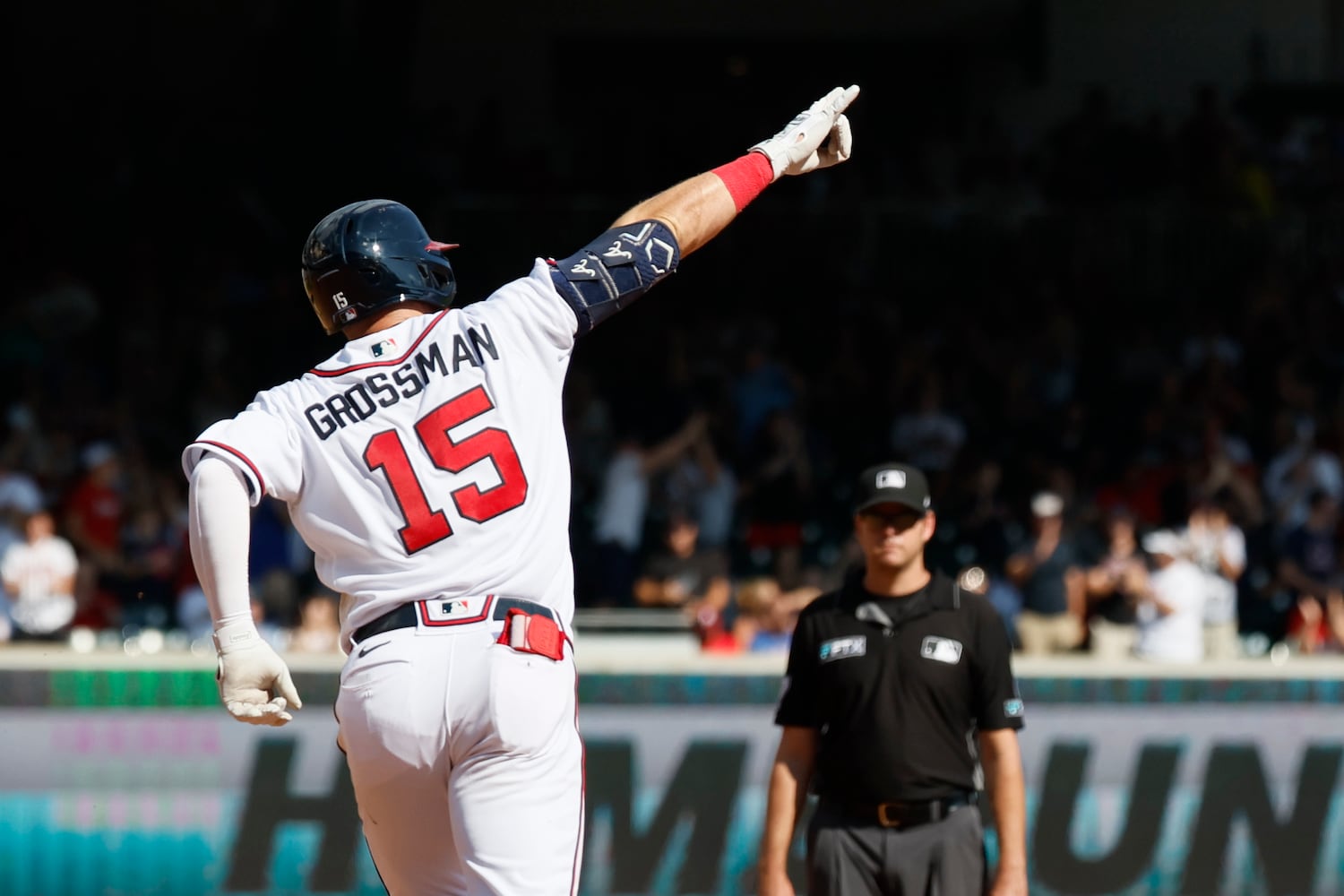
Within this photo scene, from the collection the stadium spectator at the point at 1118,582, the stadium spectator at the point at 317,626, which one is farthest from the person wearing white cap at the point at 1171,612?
the stadium spectator at the point at 317,626

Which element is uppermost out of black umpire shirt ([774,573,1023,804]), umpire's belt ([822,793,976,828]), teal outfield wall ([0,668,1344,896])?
black umpire shirt ([774,573,1023,804])

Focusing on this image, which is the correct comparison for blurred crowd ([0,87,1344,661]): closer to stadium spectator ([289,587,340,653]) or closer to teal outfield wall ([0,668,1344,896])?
stadium spectator ([289,587,340,653])

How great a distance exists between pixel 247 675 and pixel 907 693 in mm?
1976

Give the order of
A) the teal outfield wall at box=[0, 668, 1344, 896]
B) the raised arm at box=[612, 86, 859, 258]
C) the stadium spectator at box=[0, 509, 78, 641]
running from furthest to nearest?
the stadium spectator at box=[0, 509, 78, 641]
the teal outfield wall at box=[0, 668, 1344, 896]
the raised arm at box=[612, 86, 859, 258]

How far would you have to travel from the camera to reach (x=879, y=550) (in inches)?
181

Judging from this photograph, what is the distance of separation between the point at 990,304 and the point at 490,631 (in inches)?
433

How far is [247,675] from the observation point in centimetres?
304

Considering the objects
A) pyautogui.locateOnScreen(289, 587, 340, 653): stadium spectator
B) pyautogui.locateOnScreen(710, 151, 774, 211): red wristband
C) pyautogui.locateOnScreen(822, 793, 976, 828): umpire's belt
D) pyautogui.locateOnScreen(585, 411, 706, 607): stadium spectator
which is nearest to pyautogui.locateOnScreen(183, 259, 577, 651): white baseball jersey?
pyautogui.locateOnScreen(710, 151, 774, 211): red wristband

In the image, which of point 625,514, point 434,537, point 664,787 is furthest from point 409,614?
point 625,514

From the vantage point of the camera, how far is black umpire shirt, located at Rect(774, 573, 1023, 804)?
4465 millimetres

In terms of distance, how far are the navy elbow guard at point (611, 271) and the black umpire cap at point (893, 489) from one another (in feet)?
4.67

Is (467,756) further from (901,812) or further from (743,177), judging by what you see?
(901,812)

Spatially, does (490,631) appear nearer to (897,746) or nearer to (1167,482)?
(897,746)

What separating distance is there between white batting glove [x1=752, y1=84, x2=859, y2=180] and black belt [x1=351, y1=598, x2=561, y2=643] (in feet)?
3.44
